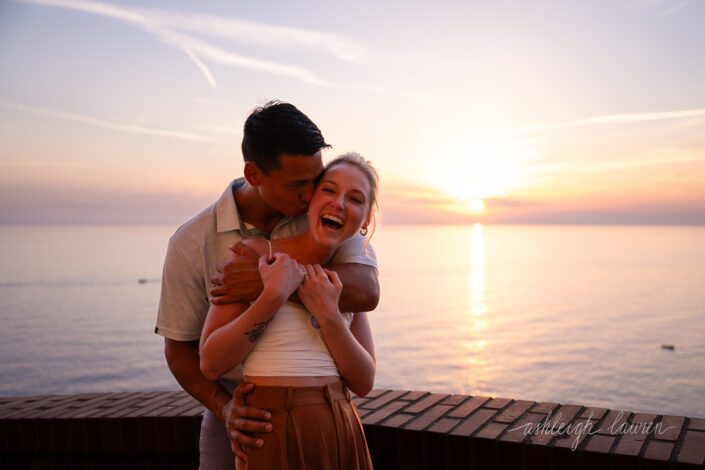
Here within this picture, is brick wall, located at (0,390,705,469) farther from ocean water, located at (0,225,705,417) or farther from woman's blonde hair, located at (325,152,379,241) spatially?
ocean water, located at (0,225,705,417)

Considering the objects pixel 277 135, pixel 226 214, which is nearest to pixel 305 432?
pixel 226 214

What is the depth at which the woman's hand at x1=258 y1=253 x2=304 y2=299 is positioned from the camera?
6.08 ft

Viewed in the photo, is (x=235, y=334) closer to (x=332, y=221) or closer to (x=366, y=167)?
(x=332, y=221)

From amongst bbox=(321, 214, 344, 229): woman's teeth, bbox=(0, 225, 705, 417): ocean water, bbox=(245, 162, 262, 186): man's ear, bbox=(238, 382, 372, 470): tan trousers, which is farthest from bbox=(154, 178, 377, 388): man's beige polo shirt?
bbox=(0, 225, 705, 417): ocean water

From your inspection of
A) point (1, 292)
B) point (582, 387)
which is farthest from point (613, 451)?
point (1, 292)

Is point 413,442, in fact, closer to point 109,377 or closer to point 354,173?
point 354,173

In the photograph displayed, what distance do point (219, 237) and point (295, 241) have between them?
0.37m

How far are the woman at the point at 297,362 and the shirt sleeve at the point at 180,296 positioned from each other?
0.43 meters

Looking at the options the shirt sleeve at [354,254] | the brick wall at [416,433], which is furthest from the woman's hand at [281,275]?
the brick wall at [416,433]

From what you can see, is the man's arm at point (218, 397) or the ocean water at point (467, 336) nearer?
the man's arm at point (218, 397)

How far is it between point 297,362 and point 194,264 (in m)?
0.70

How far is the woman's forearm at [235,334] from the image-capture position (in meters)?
1.84

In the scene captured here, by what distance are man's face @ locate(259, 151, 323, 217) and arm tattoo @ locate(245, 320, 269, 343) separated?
1.92 feet

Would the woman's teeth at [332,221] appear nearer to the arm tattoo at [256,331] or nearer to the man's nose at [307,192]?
the man's nose at [307,192]
